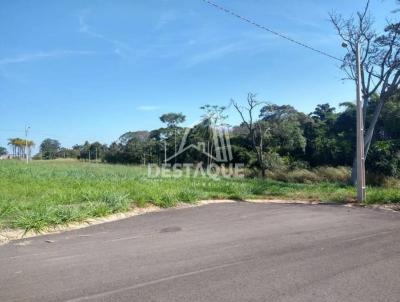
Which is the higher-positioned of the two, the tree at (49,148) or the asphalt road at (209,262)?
the tree at (49,148)

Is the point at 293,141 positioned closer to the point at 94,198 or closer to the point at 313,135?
the point at 313,135

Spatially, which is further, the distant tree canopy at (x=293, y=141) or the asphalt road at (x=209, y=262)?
the distant tree canopy at (x=293, y=141)

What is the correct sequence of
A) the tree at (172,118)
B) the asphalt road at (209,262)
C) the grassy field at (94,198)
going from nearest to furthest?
the asphalt road at (209,262)
the grassy field at (94,198)
the tree at (172,118)

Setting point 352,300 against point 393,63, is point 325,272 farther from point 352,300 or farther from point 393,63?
point 393,63

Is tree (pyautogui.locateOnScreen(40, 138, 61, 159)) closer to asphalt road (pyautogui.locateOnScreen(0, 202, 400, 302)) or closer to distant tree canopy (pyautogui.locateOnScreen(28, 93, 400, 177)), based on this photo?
distant tree canopy (pyautogui.locateOnScreen(28, 93, 400, 177))

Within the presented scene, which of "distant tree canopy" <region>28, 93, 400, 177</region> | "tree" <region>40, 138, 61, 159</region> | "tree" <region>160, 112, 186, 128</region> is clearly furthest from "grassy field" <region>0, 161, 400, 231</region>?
"tree" <region>40, 138, 61, 159</region>

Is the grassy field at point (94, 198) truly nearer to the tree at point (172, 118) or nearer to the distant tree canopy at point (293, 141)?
the distant tree canopy at point (293, 141)

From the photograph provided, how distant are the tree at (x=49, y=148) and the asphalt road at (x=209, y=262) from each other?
11890 cm

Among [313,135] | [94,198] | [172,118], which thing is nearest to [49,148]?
[172,118]

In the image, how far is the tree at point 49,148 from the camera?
12276 centimetres

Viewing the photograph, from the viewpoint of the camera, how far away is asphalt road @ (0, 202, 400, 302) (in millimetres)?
5042

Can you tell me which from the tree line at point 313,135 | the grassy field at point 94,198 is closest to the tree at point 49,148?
the tree line at point 313,135

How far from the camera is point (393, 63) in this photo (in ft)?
74.2

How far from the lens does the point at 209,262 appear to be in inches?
254
